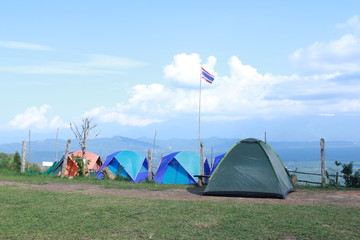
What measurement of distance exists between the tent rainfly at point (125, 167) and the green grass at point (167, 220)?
10.1 metres

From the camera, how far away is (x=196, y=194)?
16516 mm

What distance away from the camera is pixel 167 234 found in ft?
30.1

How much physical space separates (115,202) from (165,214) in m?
2.98

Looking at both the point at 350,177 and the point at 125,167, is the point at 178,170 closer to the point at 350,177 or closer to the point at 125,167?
the point at 125,167

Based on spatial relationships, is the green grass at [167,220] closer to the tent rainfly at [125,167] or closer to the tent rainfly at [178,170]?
the tent rainfly at [178,170]

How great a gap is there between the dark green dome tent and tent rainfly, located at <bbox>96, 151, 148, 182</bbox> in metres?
9.48

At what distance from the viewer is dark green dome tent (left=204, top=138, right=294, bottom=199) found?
15.3 m

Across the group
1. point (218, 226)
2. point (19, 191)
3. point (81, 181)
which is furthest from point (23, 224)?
point (81, 181)

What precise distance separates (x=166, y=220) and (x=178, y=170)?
40.4ft

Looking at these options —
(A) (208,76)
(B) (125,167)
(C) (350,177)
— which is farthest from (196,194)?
(A) (208,76)

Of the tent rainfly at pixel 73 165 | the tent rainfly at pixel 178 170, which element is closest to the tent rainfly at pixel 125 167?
the tent rainfly at pixel 73 165

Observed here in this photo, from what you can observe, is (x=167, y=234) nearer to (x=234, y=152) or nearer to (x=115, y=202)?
(x=115, y=202)

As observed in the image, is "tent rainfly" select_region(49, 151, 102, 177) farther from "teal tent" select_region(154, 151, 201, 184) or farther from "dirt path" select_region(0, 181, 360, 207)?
"dirt path" select_region(0, 181, 360, 207)

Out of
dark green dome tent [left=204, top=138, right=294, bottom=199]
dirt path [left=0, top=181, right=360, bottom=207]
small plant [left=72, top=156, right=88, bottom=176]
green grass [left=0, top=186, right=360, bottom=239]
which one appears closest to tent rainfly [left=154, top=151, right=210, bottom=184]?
dirt path [left=0, top=181, right=360, bottom=207]
